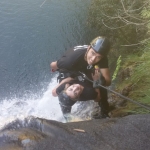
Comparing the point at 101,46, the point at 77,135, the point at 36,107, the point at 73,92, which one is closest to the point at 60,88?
the point at 73,92

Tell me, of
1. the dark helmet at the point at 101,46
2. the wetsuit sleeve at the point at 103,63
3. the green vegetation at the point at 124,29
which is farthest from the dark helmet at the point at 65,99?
the green vegetation at the point at 124,29

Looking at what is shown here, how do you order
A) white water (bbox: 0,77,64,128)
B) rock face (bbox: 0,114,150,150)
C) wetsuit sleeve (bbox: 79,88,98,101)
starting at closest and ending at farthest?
rock face (bbox: 0,114,150,150) → wetsuit sleeve (bbox: 79,88,98,101) → white water (bbox: 0,77,64,128)

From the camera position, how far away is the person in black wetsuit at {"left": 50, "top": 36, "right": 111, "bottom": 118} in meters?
3.62

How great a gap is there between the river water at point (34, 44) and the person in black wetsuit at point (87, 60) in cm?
240

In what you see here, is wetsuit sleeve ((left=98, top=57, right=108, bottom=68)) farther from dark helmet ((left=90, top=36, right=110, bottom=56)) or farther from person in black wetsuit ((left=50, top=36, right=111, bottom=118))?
dark helmet ((left=90, top=36, right=110, bottom=56))

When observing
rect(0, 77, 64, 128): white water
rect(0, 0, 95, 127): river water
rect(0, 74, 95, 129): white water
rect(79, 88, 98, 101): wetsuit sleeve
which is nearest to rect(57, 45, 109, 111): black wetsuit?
rect(79, 88, 98, 101): wetsuit sleeve

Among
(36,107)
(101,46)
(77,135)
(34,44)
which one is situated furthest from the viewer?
(34,44)

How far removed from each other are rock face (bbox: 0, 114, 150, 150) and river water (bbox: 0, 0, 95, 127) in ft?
12.0

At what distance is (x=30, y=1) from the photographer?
465 inches

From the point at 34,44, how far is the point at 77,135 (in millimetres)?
7850

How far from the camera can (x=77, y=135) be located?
241cm

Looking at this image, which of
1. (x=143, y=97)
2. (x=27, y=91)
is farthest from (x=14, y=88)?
(x=143, y=97)

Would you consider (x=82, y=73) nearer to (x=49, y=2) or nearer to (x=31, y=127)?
(x=31, y=127)

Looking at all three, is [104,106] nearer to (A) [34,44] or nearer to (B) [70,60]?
(B) [70,60]
